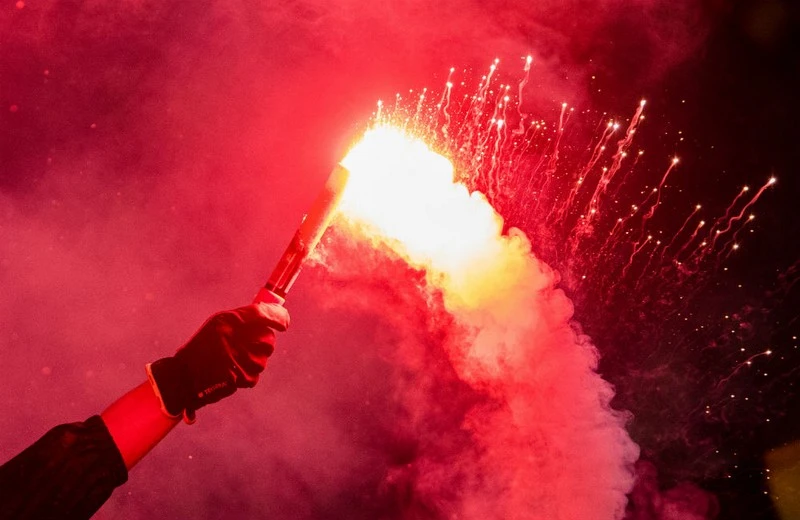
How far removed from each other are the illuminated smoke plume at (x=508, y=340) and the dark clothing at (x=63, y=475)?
13.2 ft

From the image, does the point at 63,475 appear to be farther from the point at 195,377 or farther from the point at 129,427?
the point at 195,377

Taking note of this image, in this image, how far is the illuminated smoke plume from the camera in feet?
18.1

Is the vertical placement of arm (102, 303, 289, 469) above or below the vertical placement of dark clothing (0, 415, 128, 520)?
above

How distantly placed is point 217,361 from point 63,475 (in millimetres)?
699

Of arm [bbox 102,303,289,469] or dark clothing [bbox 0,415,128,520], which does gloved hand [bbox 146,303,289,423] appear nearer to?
arm [bbox 102,303,289,469]

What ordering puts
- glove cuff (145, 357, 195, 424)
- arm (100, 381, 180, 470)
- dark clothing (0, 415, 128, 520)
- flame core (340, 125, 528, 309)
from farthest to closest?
flame core (340, 125, 528, 309)
glove cuff (145, 357, 195, 424)
arm (100, 381, 180, 470)
dark clothing (0, 415, 128, 520)

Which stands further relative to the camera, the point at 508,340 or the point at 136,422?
the point at 508,340

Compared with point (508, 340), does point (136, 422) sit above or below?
below

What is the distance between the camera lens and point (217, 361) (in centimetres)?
210

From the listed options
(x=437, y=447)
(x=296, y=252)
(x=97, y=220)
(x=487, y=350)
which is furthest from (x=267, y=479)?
(x=296, y=252)

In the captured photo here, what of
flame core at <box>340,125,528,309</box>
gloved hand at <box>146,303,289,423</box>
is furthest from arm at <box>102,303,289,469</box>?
flame core at <box>340,125,528,309</box>

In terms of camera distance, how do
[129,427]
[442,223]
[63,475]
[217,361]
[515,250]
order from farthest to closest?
[515,250] < [442,223] < [217,361] < [129,427] < [63,475]

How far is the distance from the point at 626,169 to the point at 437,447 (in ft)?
14.3

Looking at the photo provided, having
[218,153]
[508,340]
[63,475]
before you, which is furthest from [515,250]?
[63,475]
